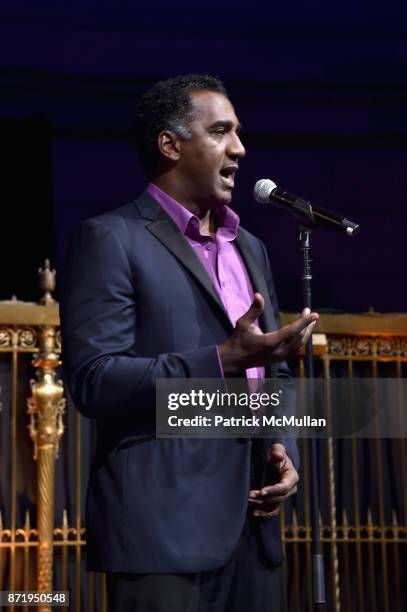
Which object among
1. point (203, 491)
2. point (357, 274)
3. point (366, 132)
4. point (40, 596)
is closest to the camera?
point (203, 491)

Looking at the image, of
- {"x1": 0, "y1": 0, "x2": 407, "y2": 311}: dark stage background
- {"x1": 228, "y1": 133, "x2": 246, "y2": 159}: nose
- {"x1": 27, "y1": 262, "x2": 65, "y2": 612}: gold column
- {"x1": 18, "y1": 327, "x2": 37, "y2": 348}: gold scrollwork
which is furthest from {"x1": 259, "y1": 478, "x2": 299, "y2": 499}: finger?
Answer: {"x1": 0, "y1": 0, "x2": 407, "y2": 311}: dark stage background

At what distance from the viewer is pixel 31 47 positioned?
230 inches

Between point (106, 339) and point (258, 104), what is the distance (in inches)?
166

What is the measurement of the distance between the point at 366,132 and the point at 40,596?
3.67 metres

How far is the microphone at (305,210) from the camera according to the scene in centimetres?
218

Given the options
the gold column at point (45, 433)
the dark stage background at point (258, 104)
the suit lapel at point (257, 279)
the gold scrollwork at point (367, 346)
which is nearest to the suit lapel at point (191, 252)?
the suit lapel at point (257, 279)

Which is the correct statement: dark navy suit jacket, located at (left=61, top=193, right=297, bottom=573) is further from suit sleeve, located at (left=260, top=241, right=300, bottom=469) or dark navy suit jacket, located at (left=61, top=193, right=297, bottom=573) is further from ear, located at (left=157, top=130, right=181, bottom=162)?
ear, located at (left=157, top=130, right=181, bottom=162)

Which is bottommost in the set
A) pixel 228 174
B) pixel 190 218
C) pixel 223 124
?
pixel 190 218

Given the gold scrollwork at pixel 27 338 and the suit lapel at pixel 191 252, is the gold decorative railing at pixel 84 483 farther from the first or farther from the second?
the suit lapel at pixel 191 252

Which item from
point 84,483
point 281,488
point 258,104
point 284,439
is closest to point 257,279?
point 284,439

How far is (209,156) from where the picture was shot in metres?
2.20

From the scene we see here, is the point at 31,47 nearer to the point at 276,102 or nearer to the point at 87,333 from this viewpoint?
the point at 276,102

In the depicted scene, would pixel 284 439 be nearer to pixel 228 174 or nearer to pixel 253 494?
pixel 253 494

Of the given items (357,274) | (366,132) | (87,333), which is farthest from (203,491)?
(366,132)
